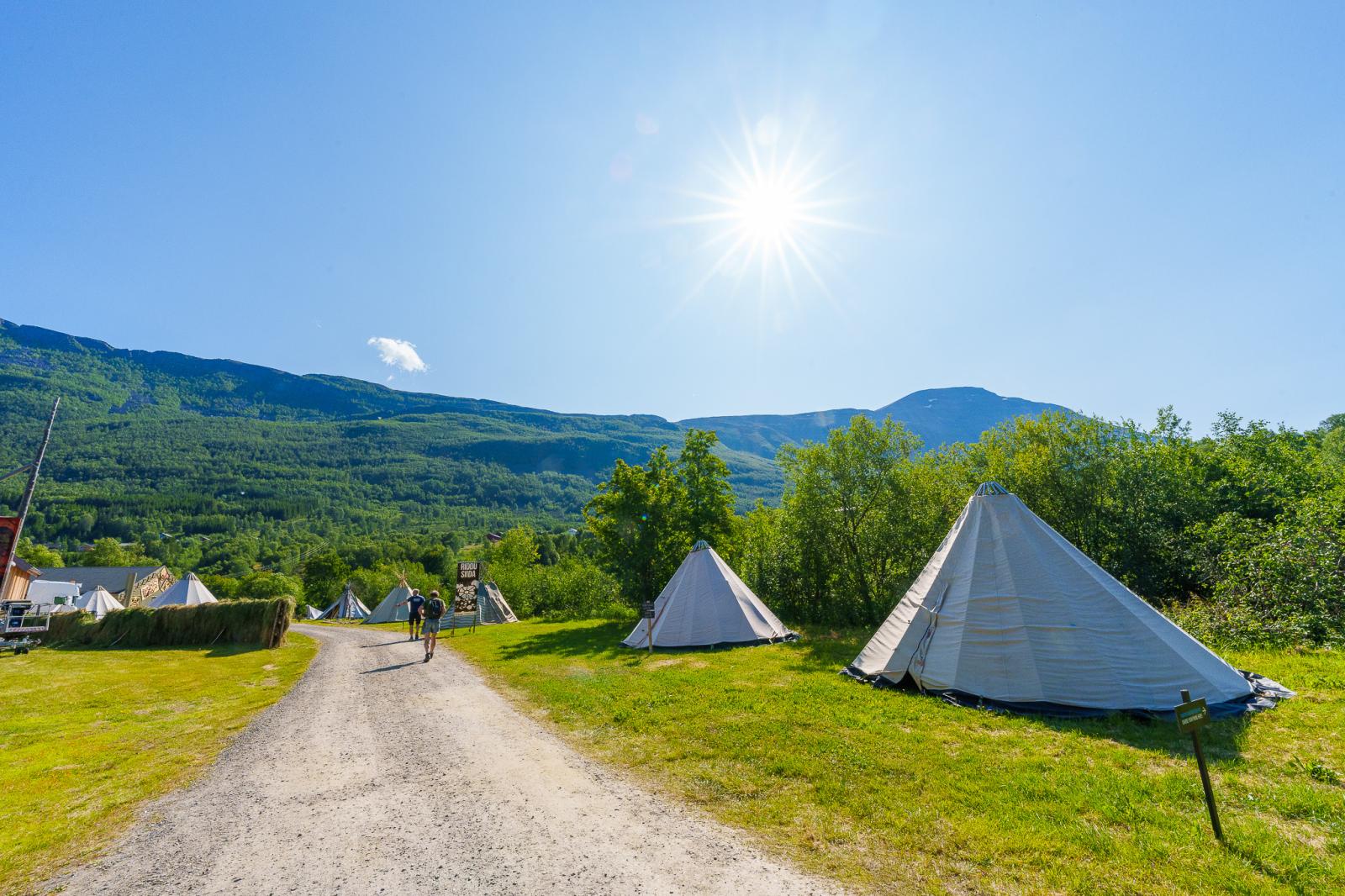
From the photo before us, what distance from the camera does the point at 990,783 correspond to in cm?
646

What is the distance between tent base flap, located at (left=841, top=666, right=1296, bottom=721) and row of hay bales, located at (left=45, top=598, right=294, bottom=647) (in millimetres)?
28611

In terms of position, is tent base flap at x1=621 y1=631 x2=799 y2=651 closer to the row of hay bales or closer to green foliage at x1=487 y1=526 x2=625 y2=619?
green foliage at x1=487 y1=526 x2=625 y2=619

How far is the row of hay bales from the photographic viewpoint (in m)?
24.7

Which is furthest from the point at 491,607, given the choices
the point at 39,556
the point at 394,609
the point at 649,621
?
the point at 39,556

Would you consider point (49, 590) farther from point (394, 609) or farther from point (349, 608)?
point (394, 609)

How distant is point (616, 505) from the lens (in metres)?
30.9

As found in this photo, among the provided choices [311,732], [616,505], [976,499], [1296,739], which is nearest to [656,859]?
[311,732]

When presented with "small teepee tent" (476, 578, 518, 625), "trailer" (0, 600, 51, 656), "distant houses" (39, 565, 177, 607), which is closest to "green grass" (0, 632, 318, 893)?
"trailer" (0, 600, 51, 656)

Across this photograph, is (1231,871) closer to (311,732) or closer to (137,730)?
(311,732)

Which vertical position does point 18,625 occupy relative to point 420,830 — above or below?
below

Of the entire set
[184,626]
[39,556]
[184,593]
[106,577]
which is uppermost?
[184,626]

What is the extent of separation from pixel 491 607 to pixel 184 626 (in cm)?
1725

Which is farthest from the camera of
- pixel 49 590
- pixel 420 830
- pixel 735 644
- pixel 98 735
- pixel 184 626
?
pixel 49 590

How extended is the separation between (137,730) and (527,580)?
47158 mm
